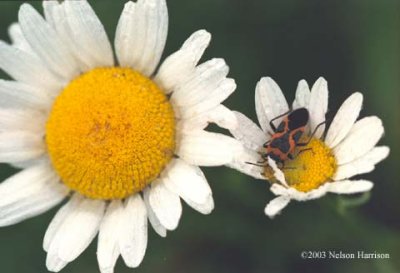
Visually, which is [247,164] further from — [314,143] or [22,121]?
[22,121]

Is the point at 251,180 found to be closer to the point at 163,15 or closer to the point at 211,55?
the point at 211,55

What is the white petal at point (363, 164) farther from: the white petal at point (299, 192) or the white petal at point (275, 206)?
the white petal at point (275, 206)

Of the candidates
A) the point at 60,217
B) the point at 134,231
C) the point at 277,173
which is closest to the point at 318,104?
the point at 277,173

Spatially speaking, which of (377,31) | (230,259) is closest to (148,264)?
(230,259)

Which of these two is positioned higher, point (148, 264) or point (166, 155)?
point (166, 155)

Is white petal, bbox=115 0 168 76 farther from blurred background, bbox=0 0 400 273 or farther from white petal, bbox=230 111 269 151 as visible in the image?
blurred background, bbox=0 0 400 273

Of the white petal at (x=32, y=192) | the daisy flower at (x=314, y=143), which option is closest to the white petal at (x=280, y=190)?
the daisy flower at (x=314, y=143)
